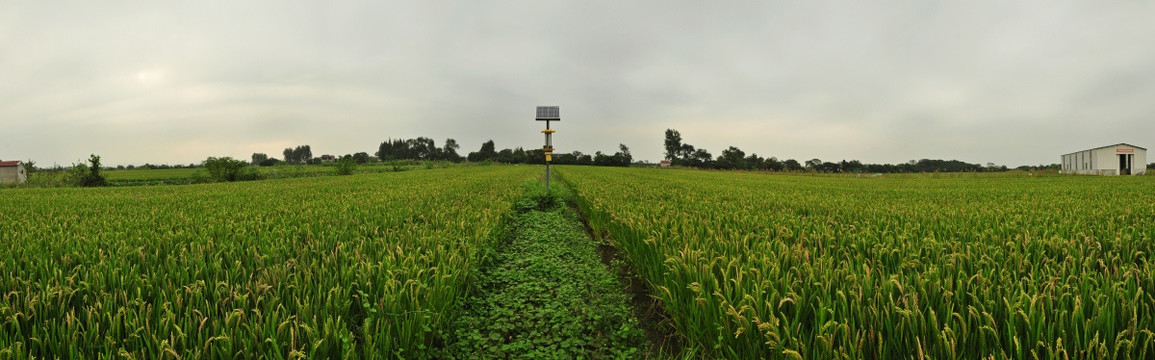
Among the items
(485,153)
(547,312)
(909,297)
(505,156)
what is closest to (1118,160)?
(909,297)

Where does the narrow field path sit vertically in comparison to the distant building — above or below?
below

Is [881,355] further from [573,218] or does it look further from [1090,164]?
[1090,164]

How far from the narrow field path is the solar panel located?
781 cm

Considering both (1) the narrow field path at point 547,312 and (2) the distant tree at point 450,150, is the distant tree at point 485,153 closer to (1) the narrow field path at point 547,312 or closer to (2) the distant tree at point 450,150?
(2) the distant tree at point 450,150

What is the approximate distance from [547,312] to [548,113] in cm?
1073

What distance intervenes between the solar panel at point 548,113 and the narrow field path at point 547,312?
25.6 ft

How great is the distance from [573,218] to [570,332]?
7.34m

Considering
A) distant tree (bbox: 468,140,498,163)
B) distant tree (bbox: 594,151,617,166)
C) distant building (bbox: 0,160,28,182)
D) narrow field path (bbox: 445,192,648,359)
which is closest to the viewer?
narrow field path (bbox: 445,192,648,359)

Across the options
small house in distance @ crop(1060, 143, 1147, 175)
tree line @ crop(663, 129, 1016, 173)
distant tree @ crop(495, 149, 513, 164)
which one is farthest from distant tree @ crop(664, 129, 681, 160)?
small house in distance @ crop(1060, 143, 1147, 175)

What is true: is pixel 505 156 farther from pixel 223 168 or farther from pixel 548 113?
pixel 548 113

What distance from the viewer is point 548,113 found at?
14031 millimetres

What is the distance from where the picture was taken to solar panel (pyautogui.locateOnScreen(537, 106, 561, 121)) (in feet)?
45.4

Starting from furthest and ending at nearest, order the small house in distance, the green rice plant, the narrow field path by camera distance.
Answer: the small house in distance
the narrow field path
the green rice plant

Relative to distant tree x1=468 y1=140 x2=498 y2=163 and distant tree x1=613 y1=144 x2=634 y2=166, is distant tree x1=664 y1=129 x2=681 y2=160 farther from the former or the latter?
distant tree x1=468 y1=140 x2=498 y2=163
